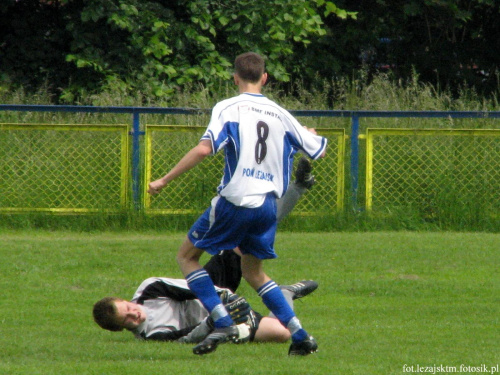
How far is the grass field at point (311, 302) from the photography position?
5.08 m

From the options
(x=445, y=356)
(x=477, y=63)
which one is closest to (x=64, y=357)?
(x=445, y=356)

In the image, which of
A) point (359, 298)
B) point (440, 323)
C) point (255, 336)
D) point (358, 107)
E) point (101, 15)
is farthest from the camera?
point (101, 15)

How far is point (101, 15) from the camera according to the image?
14.6 metres

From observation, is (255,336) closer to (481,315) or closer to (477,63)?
(481,315)

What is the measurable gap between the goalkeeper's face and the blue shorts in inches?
31.2

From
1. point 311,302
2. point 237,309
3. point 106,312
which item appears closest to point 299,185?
point 237,309

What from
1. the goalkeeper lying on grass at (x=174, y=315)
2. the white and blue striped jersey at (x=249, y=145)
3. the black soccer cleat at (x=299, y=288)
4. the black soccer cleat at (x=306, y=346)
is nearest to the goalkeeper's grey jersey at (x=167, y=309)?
the goalkeeper lying on grass at (x=174, y=315)

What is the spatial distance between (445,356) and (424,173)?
6274 mm

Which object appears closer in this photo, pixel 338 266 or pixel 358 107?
pixel 338 266

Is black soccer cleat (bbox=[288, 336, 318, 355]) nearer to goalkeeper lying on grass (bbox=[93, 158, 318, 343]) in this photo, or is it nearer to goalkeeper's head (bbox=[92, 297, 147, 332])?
goalkeeper lying on grass (bbox=[93, 158, 318, 343])

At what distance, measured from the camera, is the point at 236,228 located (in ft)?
17.0

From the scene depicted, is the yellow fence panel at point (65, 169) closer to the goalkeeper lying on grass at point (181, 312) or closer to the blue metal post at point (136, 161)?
the blue metal post at point (136, 161)

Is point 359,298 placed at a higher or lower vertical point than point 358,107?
lower

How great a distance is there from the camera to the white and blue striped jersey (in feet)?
16.8
